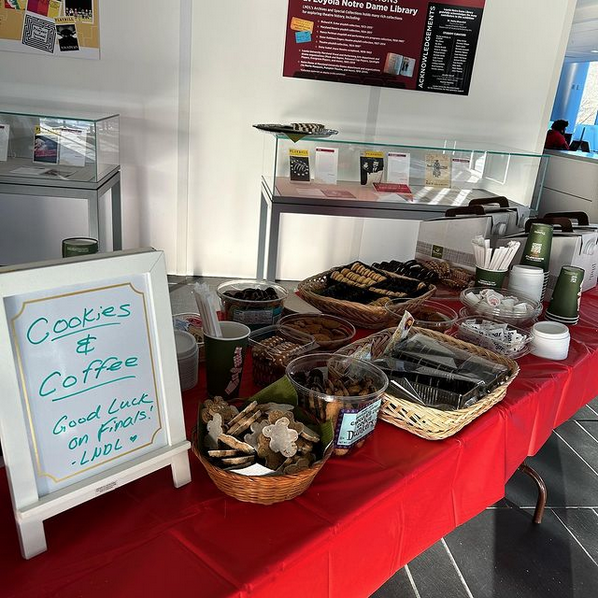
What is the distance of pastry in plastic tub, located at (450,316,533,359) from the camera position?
154 cm

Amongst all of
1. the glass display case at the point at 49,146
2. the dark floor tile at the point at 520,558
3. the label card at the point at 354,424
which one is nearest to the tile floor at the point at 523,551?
the dark floor tile at the point at 520,558

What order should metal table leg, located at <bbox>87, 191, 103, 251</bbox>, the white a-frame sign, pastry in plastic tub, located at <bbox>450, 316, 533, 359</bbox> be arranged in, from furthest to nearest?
metal table leg, located at <bbox>87, 191, 103, 251</bbox>, pastry in plastic tub, located at <bbox>450, 316, 533, 359</bbox>, the white a-frame sign

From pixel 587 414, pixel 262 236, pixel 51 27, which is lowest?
pixel 587 414

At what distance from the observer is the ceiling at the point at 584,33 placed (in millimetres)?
6130

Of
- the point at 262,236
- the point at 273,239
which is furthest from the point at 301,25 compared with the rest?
the point at 273,239

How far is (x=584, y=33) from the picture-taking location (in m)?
7.75

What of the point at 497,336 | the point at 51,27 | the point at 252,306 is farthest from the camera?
the point at 51,27

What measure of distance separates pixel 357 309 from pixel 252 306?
1.10ft

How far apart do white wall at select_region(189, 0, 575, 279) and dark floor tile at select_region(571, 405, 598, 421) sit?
2.11 m

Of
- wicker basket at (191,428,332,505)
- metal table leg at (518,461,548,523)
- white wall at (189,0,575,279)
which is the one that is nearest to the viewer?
wicker basket at (191,428,332,505)

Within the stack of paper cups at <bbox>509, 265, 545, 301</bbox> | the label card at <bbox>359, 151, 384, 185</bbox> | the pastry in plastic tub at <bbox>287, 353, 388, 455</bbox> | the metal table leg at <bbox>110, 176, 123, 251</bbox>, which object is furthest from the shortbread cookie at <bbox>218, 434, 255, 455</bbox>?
the metal table leg at <bbox>110, 176, 123, 251</bbox>

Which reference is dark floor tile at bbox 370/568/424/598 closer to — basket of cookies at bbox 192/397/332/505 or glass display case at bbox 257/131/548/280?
basket of cookies at bbox 192/397/332/505

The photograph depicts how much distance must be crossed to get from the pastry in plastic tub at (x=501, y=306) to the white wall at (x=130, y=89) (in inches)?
113

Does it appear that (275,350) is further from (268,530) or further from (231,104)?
(231,104)
